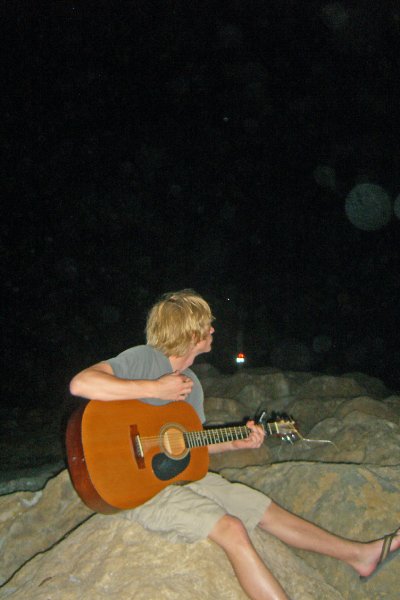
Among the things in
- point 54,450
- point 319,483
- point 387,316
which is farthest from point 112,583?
point 387,316

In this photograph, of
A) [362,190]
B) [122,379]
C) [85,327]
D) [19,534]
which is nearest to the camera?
[122,379]

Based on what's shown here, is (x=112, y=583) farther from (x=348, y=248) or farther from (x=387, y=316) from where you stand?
(x=348, y=248)

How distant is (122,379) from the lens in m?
2.94

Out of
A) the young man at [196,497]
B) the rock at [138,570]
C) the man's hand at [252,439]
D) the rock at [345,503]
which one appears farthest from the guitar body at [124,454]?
the rock at [345,503]

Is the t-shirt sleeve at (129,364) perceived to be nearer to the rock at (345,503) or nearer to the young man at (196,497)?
the young man at (196,497)

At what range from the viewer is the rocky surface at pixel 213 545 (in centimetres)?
272

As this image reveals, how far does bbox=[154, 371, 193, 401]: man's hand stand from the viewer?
3.07 metres

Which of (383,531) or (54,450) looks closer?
(383,531)

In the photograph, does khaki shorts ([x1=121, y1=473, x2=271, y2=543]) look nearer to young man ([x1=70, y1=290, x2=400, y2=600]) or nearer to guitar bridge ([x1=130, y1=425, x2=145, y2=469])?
young man ([x1=70, y1=290, x2=400, y2=600])

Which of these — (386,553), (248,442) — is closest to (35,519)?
(248,442)

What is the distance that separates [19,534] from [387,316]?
35090 mm

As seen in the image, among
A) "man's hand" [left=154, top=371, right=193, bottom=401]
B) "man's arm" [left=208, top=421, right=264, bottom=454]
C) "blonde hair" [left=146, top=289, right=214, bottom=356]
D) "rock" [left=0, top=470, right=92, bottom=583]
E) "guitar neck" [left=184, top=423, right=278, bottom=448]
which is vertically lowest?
"rock" [left=0, top=470, right=92, bottom=583]

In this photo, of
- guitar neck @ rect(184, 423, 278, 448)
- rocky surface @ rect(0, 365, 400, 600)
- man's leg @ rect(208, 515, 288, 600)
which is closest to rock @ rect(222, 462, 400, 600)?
rocky surface @ rect(0, 365, 400, 600)

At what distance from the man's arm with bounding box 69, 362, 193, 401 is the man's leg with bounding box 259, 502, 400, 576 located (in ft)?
3.14
